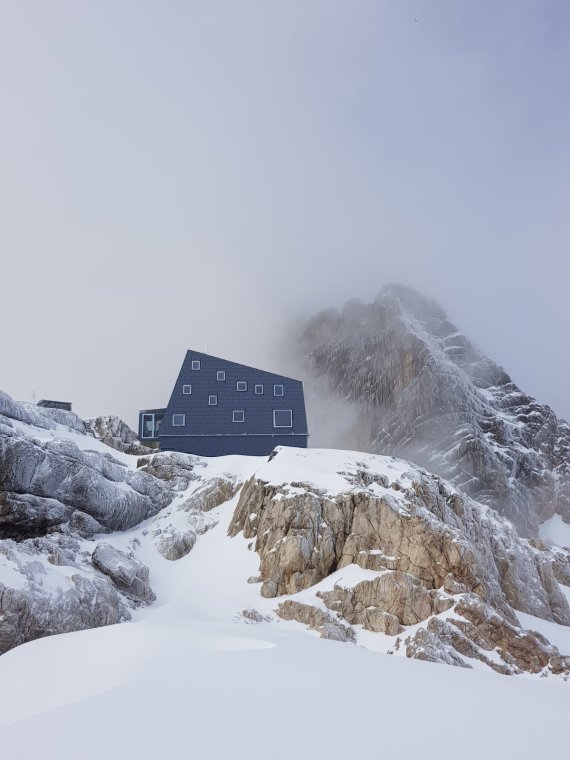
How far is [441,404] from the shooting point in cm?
10038

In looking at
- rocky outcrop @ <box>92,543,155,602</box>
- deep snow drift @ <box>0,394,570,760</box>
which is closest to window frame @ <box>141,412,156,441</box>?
deep snow drift @ <box>0,394,570,760</box>

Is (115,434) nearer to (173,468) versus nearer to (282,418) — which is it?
(173,468)

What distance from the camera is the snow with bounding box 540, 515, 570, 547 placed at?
87.3 m

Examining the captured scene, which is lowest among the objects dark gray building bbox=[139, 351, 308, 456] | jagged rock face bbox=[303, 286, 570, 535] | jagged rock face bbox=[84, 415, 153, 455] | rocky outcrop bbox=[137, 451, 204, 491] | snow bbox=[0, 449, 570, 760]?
snow bbox=[0, 449, 570, 760]

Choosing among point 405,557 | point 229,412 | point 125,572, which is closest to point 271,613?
point 405,557

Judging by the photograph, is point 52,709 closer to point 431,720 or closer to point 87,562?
point 431,720

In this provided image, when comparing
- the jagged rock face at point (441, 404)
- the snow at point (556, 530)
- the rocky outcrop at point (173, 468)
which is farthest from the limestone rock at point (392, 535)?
the snow at point (556, 530)

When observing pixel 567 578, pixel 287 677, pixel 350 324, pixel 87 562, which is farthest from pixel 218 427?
pixel 350 324

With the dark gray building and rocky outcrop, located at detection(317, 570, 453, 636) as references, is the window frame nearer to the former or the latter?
the dark gray building

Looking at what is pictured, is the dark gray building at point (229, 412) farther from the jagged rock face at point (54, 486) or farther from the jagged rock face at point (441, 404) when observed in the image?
the jagged rock face at point (441, 404)

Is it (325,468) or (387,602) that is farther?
(325,468)

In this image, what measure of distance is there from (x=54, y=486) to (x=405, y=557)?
18468 mm

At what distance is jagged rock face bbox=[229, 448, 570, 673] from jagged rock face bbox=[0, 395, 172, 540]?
6372mm

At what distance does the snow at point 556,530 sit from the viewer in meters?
87.3
